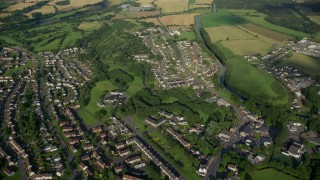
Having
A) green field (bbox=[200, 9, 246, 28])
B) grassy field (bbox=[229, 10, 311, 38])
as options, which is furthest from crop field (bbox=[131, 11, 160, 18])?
grassy field (bbox=[229, 10, 311, 38])

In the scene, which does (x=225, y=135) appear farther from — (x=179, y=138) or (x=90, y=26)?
(x=90, y=26)

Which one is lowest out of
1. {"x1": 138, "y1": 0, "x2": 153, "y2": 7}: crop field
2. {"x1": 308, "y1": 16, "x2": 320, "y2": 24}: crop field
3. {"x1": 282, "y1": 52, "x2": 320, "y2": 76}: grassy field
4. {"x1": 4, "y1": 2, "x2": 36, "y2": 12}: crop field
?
{"x1": 308, "y1": 16, "x2": 320, "y2": 24}: crop field

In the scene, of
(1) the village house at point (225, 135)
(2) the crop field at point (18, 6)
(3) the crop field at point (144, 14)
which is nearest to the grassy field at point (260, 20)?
(3) the crop field at point (144, 14)

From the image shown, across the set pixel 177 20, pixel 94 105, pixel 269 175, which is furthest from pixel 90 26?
pixel 269 175

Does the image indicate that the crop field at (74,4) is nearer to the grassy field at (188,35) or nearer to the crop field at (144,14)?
the crop field at (144,14)

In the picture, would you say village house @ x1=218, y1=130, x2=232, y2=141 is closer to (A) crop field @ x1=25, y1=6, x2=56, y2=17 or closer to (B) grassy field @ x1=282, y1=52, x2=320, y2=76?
(B) grassy field @ x1=282, y1=52, x2=320, y2=76

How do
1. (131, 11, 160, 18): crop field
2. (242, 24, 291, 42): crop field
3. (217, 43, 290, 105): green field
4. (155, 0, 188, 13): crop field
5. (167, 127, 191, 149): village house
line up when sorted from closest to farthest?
1. (167, 127, 191, 149): village house
2. (217, 43, 290, 105): green field
3. (242, 24, 291, 42): crop field
4. (131, 11, 160, 18): crop field
5. (155, 0, 188, 13): crop field

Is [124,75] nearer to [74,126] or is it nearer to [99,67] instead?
[99,67]
